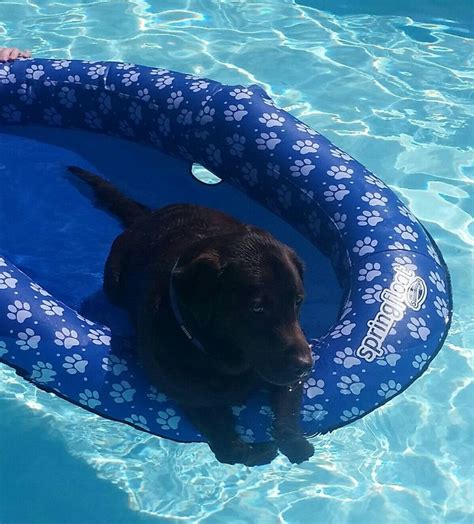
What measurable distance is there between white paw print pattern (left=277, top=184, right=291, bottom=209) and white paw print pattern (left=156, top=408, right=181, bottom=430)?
136 centimetres

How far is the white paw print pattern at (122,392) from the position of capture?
307 cm

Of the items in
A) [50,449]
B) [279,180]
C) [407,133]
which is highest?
[279,180]

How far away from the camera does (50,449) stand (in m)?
3.65

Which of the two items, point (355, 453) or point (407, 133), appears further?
point (407, 133)

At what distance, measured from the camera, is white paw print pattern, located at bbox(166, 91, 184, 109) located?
4.45 meters

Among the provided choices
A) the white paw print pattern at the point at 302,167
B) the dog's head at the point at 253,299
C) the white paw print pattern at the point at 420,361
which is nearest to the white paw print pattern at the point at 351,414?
the white paw print pattern at the point at 420,361

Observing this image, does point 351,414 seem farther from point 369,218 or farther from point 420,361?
point 369,218

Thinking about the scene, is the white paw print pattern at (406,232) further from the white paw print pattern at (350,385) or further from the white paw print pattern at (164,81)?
the white paw print pattern at (164,81)

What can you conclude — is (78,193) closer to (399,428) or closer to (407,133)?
(399,428)

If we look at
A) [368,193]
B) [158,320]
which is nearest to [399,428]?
[368,193]

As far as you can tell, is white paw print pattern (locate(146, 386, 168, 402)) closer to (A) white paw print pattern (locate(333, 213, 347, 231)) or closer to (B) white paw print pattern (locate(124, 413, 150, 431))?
(B) white paw print pattern (locate(124, 413, 150, 431))

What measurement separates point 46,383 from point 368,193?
1586 mm

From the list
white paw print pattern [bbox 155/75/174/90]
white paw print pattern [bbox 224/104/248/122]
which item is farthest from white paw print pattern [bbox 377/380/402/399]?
white paw print pattern [bbox 155/75/174/90]

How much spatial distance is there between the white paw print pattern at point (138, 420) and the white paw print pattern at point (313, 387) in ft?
1.93
